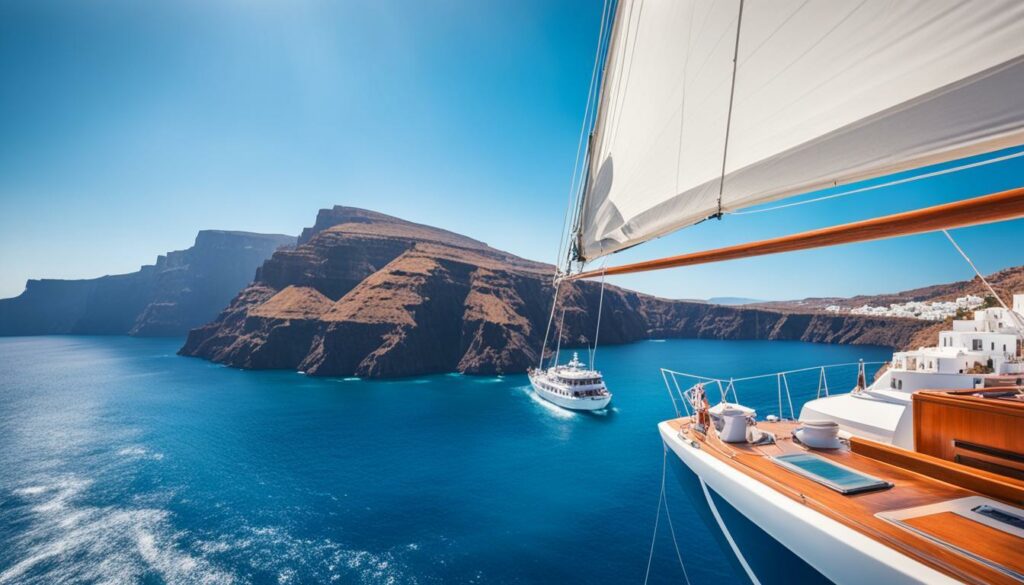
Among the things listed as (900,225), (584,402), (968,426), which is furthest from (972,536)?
(584,402)

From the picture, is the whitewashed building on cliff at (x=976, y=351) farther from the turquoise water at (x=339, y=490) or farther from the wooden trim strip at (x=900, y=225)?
the wooden trim strip at (x=900, y=225)

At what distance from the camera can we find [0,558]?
57.8 ft

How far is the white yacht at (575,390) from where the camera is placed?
40.4 m

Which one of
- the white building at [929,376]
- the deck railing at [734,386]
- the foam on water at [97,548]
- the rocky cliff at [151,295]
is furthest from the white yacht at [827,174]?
the rocky cliff at [151,295]

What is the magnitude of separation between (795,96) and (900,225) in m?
1.63

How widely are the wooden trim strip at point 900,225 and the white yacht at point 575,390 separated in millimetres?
38197

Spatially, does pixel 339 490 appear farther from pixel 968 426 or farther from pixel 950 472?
pixel 968 426

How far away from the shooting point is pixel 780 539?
4617mm

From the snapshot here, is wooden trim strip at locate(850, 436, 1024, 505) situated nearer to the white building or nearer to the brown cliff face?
the white building

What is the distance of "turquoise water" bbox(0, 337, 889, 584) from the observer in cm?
1662

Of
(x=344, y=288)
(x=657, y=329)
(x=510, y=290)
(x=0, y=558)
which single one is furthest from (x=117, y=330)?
(x=657, y=329)

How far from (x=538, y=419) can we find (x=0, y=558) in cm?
3309

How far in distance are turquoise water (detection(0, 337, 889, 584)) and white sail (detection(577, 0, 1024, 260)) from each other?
16377 mm

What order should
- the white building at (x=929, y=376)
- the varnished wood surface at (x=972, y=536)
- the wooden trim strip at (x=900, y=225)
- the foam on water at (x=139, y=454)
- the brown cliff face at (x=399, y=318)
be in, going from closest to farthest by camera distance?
the wooden trim strip at (x=900, y=225)
the varnished wood surface at (x=972, y=536)
the white building at (x=929, y=376)
the foam on water at (x=139, y=454)
the brown cliff face at (x=399, y=318)
